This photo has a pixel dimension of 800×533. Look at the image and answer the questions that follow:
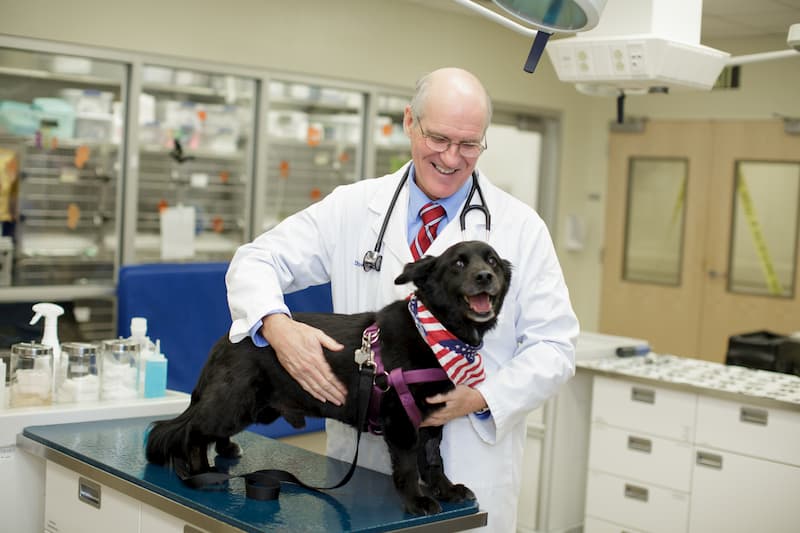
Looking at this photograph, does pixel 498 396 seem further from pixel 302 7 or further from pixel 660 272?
pixel 660 272

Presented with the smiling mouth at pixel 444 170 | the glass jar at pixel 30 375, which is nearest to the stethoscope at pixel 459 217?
the smiling mouth at pixel 444 170

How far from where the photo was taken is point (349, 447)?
2291 mm

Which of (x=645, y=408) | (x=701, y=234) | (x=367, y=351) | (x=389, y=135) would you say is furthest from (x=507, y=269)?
(x=701, y=234)

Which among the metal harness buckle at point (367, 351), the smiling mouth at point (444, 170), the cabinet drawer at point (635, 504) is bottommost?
the cabinet drawer at point (635, 504)

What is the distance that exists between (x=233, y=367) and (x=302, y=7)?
435 cm

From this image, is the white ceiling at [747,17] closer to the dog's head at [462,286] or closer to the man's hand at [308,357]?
the dog's head at [462,286]

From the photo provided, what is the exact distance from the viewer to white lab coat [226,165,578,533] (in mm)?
2033

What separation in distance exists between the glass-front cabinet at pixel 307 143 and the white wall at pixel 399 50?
18 cm

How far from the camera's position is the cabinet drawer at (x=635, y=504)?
389cm

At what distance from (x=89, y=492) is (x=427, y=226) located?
1035 millimetres

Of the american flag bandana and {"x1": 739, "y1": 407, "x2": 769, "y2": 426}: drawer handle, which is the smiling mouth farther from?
{"x1": 739, "y1": 407, "x2": 769, "y2": 426}: drawer handle

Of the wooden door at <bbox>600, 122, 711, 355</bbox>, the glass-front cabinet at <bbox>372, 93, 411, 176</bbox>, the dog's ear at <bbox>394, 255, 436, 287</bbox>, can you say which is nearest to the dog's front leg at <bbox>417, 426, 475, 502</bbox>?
the dog's ear at <bbox>394, 255, 436, 287</bbox>

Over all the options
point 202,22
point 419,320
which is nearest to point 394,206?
point 419,320

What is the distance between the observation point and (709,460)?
12.5 ft
